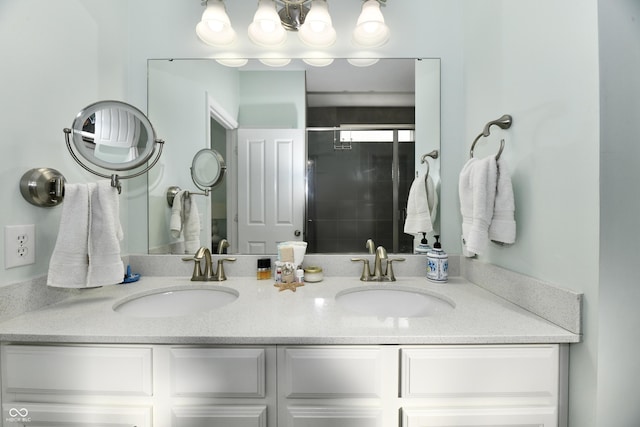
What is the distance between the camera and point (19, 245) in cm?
81

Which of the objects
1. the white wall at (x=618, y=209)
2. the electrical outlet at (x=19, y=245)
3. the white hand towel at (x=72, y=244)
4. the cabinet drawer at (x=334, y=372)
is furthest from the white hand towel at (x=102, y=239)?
the white wall at (x=618, y=209)

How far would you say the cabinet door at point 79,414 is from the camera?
696 millimetres

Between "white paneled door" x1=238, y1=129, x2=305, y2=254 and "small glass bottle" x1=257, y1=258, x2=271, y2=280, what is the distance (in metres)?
0.09

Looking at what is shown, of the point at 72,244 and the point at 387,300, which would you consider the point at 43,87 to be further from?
the point at 387,300

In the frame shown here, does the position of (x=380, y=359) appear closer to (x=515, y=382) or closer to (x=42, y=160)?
(x=515, y=382)

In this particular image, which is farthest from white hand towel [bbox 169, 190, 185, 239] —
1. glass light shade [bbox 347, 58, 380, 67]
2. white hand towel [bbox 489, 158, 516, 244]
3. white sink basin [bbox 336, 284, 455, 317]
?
white hand towel [bbox 489, 158, 516, 244]

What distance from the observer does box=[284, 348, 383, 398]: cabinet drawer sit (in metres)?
0.69

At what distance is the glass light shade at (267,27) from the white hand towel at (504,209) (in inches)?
40.2

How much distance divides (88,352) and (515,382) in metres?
1.10

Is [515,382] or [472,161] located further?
[472,161]

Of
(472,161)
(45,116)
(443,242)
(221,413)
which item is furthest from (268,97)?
(221,413)

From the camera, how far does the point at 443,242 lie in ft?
4.11

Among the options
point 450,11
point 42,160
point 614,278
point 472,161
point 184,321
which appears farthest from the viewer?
point 450,11

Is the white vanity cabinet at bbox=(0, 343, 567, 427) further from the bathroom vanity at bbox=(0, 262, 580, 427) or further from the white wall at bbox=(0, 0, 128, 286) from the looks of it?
the white wall at bbox=(0, 0, 128, 286)
